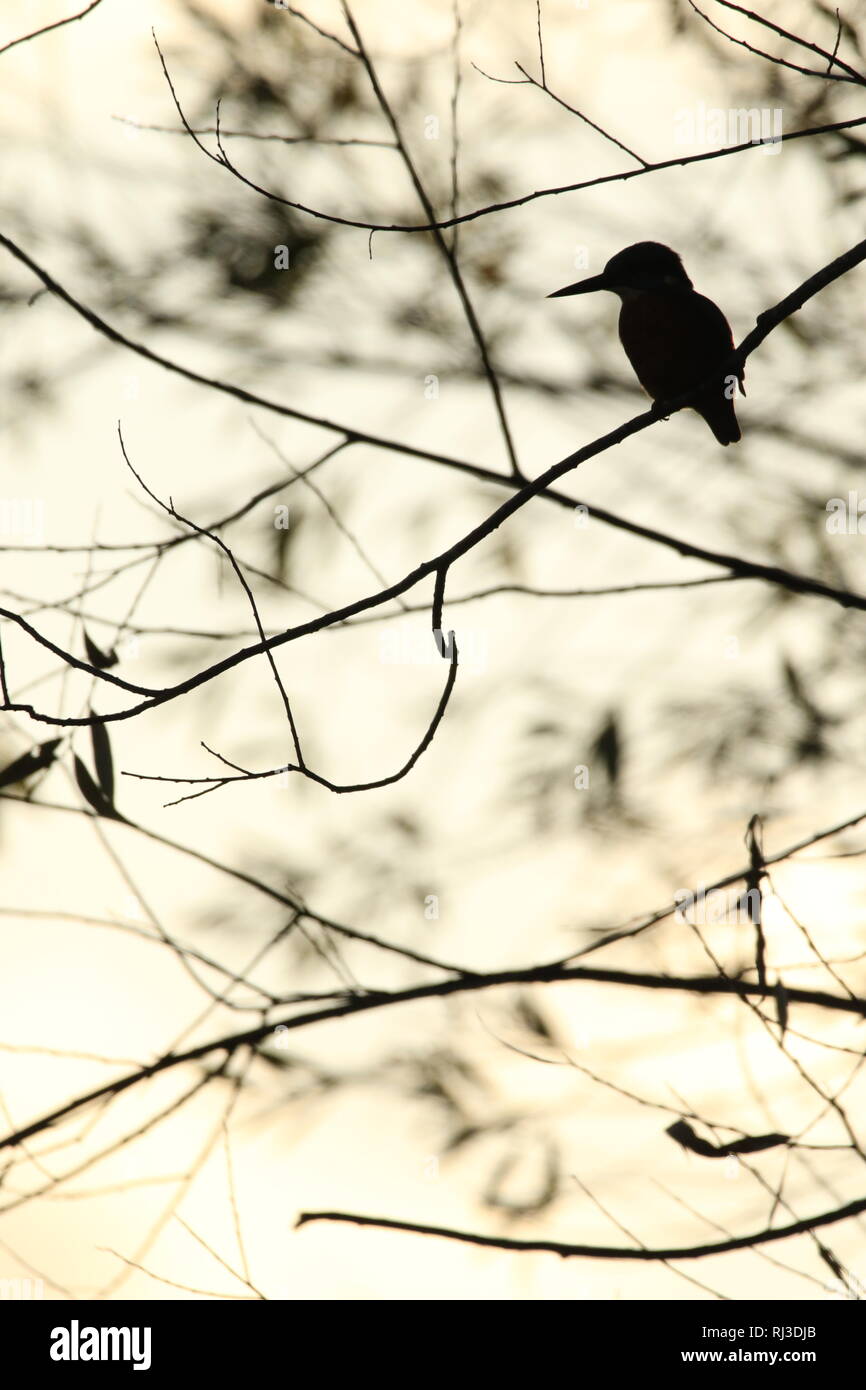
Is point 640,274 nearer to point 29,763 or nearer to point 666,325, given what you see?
point 666,325

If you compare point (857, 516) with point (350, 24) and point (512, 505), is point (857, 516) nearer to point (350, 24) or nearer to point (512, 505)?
point (512, 505)

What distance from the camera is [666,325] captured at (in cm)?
331

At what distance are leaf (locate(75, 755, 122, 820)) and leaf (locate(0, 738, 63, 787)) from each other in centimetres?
12

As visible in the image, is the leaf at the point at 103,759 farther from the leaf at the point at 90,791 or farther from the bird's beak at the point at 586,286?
the bird's beak at the point at 586,286

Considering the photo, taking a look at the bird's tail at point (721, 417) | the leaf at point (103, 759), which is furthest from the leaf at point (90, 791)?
the bird's tail at point (721, 417)

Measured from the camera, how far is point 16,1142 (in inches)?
114

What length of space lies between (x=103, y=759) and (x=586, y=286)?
7.14ft

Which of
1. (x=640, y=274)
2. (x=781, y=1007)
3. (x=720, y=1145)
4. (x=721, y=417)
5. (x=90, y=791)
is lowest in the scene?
(x=720, y=1145)

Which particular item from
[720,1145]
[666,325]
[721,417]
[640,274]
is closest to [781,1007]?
[720,1145]

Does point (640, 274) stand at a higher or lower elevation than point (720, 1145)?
higher

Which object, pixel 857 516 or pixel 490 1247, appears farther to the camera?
pixel 857 516
